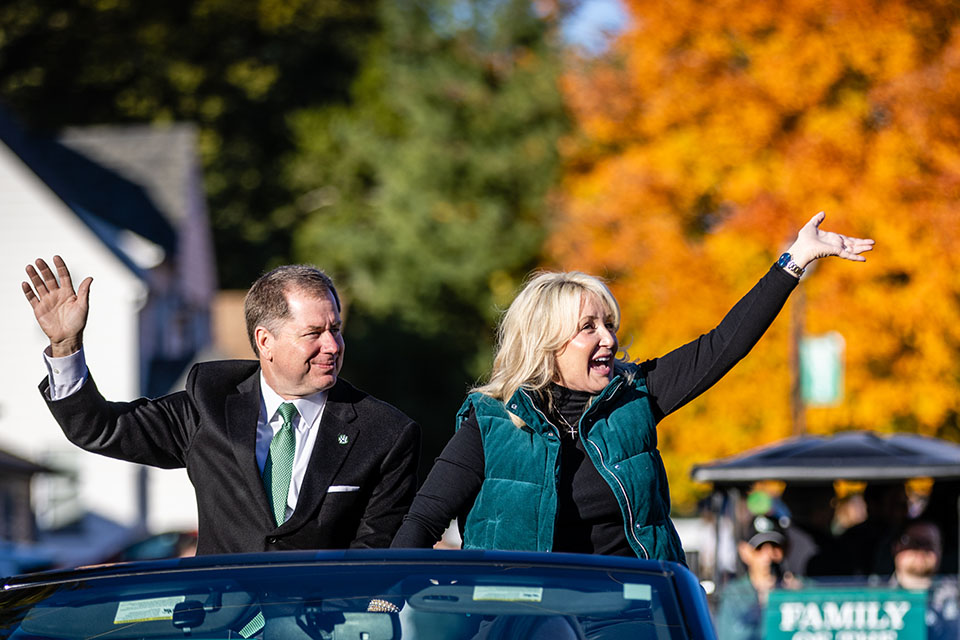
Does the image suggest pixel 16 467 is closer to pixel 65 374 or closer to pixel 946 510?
pixel 946 510

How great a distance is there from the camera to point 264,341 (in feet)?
14.3

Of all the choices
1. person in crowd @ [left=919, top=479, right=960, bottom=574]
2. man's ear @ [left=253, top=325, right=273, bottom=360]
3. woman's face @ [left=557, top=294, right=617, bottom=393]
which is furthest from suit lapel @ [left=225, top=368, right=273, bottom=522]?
person in crowd @ [left=919, top=479, right=960, bottom=574]

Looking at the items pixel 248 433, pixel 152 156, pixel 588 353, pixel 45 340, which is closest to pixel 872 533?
pixel 588 353

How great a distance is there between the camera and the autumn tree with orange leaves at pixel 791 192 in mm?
17141

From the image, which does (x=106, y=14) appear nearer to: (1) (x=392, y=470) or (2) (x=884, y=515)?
(2) (x=884, y=515)

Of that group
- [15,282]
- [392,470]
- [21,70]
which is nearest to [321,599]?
[392,470]

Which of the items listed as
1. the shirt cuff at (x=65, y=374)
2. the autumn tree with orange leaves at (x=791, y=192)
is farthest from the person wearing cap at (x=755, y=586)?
the autumn tree with orange leaves at (x=791, y=192)

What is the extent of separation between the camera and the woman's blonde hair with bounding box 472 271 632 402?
Result: 4.27 metres

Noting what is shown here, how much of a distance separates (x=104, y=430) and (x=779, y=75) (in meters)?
15.0

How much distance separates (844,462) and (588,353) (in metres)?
7.04

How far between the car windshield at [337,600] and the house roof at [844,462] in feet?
26.3

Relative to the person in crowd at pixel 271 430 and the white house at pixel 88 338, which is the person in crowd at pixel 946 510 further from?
the white house at pixel 88 338

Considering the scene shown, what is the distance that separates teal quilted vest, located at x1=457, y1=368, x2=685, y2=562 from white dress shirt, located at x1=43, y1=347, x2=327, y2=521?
50 cm

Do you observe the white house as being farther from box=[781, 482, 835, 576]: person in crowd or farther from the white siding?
box=[781, 482, 835, 576]: person in crowd
